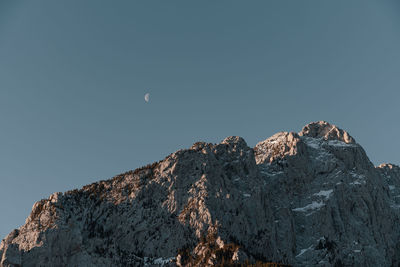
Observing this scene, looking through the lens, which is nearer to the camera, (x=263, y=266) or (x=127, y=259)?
(x=263, y=266)

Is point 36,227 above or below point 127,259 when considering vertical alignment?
above

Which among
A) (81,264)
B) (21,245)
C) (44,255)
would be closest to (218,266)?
(81,264)

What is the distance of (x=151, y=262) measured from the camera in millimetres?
192875

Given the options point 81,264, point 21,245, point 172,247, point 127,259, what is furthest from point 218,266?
point 21,245

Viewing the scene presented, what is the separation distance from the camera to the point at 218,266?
177500 millimetres

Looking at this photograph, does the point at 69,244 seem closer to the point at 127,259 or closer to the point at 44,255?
the point at 44,255

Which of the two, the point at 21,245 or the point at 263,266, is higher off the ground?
the point at 21,245

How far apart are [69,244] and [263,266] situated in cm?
7922

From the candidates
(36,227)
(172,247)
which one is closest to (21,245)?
(36,227)

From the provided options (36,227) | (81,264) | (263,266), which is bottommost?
(263,266)

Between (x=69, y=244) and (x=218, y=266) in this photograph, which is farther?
(x=69, y=244)

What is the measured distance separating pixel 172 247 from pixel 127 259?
19456 millimetres

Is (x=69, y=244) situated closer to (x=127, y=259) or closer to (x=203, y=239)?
(x=127, y=259)

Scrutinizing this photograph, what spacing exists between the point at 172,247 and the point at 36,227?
191ft
